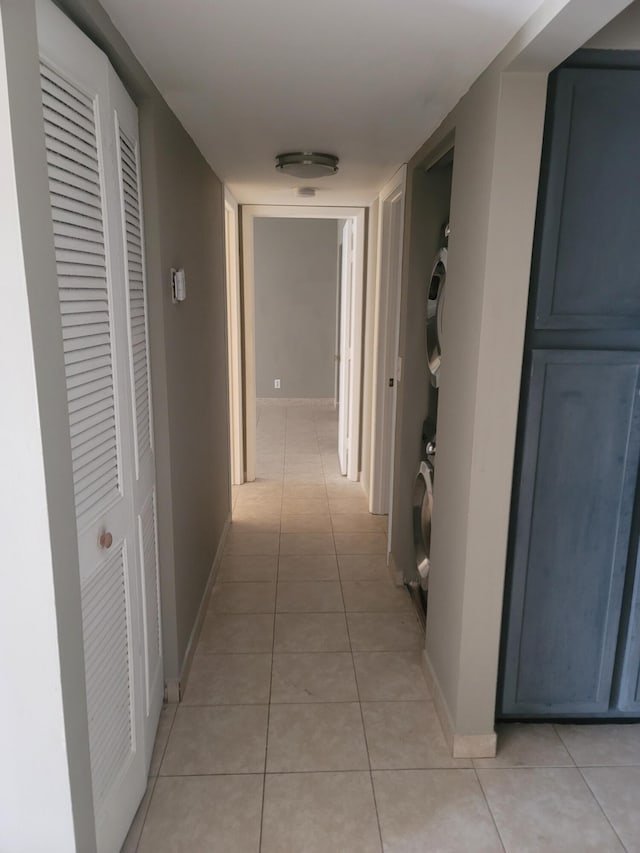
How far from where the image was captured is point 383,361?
12.1 feet

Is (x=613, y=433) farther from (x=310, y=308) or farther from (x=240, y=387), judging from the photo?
(x=310, y=308)

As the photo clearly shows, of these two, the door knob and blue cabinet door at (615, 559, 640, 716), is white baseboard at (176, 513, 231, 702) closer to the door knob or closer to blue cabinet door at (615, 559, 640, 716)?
the door knob

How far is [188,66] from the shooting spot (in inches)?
61.4

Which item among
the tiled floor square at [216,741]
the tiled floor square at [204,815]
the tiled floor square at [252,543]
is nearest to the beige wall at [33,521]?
the tiled floor square at [204,815]

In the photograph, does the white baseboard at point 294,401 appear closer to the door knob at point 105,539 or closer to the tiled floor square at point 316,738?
the tiled floor square at point 316,738

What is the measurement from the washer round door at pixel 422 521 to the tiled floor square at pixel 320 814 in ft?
3.50

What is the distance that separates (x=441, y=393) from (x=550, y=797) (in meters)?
1.28

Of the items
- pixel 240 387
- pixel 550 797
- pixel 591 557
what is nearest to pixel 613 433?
pixel 591 557

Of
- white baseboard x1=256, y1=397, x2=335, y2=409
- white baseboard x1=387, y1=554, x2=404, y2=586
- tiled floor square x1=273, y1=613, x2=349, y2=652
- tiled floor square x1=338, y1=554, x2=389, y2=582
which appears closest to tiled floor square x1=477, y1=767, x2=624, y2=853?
tiled floor square x1=273, y1=613, x2=349, y2=652

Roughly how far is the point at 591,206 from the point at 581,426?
613 mm

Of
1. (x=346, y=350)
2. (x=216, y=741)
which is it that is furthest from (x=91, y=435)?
(x=346, y=350)

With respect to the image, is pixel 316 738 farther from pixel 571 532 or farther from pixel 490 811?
pixel 571 532

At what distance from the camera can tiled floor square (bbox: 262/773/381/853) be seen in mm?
1577

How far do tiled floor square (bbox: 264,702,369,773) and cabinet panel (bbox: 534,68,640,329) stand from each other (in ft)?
4.74
